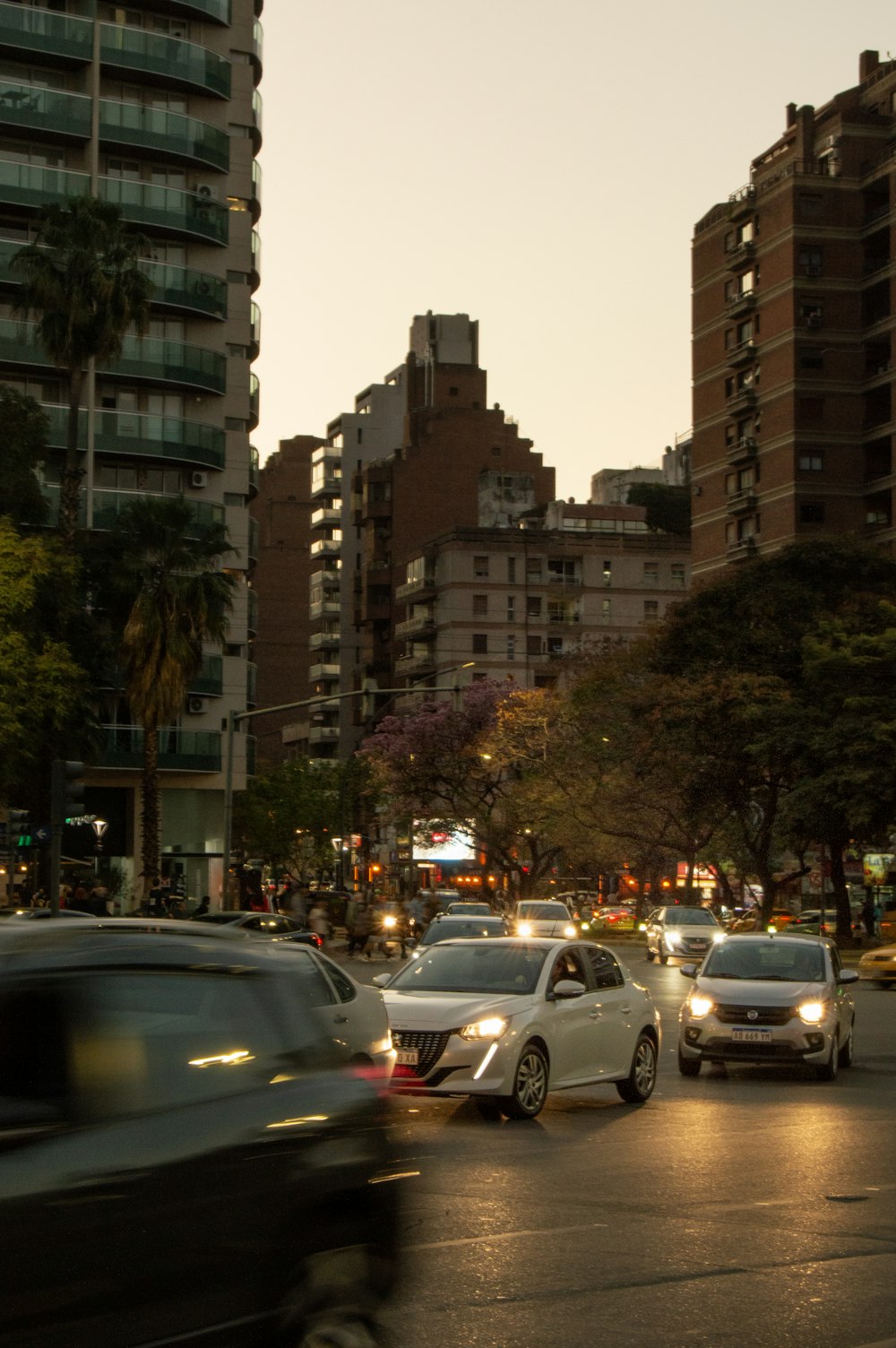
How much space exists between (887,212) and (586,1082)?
7396 cm

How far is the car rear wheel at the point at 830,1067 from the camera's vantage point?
61.4 feet

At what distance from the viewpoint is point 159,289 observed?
65250mm

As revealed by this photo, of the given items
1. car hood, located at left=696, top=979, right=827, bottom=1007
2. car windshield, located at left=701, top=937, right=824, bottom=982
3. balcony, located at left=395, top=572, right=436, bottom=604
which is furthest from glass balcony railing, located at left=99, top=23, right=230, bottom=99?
balcony, located at left=395, top=572, right=436, bottom=604

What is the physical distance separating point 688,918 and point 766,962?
100ft

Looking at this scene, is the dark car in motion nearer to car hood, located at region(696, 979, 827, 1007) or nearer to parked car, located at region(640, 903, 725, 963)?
car hood, located at region(696, 979, 827, 1007)

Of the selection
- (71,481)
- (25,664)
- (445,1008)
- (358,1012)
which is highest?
(71,481)

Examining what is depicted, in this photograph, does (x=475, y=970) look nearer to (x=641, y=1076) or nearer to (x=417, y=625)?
(x=641, y=1076)

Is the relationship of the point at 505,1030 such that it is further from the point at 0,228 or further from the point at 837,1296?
the point at 0,228

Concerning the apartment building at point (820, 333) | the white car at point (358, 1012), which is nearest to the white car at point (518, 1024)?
the white car at point (358, 1012)

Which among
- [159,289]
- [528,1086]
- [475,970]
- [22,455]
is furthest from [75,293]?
[528,1086]

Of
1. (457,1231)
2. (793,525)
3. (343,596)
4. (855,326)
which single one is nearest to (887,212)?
(855,326)

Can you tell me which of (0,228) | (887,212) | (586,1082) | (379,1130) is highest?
(887,212)

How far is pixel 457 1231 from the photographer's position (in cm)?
961

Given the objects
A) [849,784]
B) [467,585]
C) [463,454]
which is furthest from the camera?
[463,454]
